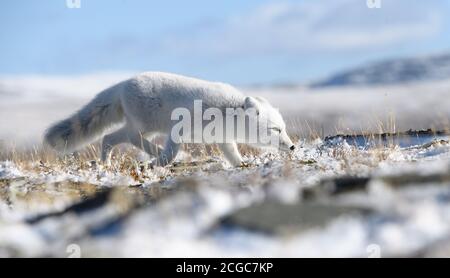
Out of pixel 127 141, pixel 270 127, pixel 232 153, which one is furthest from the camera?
pixel 127 141

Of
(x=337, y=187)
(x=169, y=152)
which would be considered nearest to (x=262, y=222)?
(x=337, y=187)

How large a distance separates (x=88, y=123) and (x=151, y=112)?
89 centimetres

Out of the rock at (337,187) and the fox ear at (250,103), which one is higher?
the fox ear at (250,103)

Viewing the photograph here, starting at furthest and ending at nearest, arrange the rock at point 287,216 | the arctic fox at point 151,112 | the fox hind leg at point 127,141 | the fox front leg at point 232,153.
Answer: the fox hind leg at point 127,141, the fox front leg at point 232,153, the arctic fox at point 151,112, the rock at point 287,216

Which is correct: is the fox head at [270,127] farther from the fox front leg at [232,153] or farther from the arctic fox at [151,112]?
the fox front leg at [232,153]

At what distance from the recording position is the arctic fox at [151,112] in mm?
8000

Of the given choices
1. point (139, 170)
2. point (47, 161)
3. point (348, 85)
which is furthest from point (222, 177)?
point (348, 85)

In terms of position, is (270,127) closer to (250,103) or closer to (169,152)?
(250,103)

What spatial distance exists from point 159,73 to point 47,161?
201cm

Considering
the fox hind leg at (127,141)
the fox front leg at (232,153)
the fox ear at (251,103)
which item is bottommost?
the fox front leg at (232,153)

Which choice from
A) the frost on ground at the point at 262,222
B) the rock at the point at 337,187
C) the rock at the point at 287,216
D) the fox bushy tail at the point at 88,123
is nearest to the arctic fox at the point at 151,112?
the fox bushy tail at the point at 88,123

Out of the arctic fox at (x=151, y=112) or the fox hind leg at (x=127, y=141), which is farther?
the fox hind leg at (x=127, y=141)

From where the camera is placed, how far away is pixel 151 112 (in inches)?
320

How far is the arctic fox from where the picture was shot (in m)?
8.00
